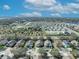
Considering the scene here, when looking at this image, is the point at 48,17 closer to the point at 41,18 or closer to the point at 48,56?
the point at 41,18

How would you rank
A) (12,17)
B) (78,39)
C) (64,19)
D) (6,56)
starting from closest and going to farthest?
(6,56), (78,39), (12,17), (64,19)

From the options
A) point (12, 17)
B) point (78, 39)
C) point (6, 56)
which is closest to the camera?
point (6, 56)

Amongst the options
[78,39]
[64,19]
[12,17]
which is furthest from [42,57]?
[64,19]

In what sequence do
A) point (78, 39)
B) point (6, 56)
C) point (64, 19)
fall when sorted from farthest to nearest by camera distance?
1. point (64, 19)
2. point (78, 39)
3. point (6, 56)

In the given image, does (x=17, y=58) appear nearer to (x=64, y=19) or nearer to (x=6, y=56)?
(x=6, y=56)

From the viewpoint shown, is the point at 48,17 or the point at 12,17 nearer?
the point at 12,17

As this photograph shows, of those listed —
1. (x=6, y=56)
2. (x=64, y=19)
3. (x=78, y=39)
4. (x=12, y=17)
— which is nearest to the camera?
(x=6, y=56)

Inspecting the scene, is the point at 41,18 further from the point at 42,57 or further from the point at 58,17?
the point at 42,57

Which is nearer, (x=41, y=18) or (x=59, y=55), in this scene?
(x=59, y=55)

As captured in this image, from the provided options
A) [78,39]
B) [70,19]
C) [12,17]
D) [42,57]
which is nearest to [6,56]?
[42,57]
